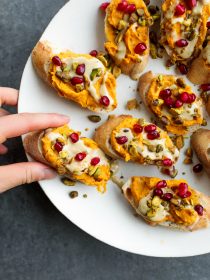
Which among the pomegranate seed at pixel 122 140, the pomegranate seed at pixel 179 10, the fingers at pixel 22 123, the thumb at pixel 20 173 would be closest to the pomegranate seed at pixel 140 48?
the pomegranate seed at pixel 179 10

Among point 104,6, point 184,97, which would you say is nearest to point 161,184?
point 184,97

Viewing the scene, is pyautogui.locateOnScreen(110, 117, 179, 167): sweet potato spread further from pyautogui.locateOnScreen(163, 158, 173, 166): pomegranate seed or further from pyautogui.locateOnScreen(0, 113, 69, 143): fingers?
pyautogui.locateOnScreen(0, 113, 69, 143): fingers

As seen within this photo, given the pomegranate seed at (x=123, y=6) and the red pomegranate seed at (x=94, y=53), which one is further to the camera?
the red pomegranate seed at (x=94, y=53)

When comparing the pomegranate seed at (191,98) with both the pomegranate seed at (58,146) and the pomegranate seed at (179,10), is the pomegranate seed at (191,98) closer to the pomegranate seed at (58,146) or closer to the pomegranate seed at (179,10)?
the pomegranate seed at (179,10)

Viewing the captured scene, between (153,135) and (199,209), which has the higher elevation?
(153,135)

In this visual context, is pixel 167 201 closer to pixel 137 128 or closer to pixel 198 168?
pixel 198 168
